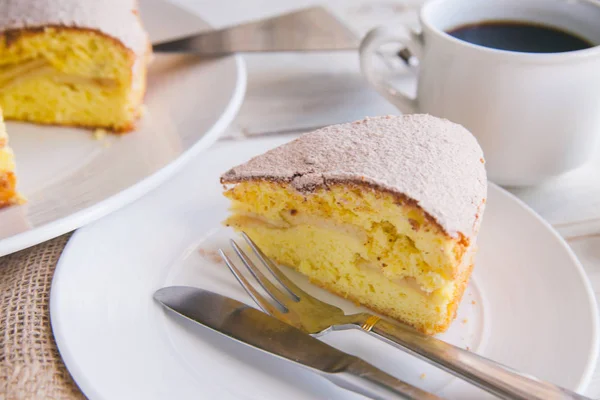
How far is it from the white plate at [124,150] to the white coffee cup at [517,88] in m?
0.64

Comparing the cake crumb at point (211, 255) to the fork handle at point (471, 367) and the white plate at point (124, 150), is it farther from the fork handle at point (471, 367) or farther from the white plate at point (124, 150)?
the fork handle at point (471, 367)

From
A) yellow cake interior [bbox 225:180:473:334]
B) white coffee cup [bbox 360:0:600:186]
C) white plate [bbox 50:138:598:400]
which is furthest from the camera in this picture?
white coffee cup [bbox 360:0:600:186]

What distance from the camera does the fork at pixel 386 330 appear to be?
3.30 feet

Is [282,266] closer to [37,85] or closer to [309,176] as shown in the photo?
[309,176]

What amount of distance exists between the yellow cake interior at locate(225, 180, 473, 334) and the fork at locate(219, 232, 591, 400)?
0.08m

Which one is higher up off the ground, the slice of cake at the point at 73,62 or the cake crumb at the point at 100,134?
the slice of cake at the point at 73,62

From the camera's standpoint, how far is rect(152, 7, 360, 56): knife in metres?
2.25

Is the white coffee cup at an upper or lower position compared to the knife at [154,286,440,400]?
upper

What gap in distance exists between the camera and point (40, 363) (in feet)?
3.76

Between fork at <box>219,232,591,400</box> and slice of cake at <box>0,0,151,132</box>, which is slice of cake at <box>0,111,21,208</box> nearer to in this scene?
slice of cake at <box>0,0,151,132</box>

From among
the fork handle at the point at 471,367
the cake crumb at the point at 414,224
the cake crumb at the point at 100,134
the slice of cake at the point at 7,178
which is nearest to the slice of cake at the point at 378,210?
the cake crumb at the point at 414,224

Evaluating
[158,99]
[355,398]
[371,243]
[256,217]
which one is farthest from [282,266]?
[158,99]

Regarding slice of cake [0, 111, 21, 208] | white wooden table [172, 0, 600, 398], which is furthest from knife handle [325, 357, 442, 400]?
slice of cake [0, 111, 21, 208]

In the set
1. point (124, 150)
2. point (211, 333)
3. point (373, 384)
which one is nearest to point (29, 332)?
point (211, 333)
